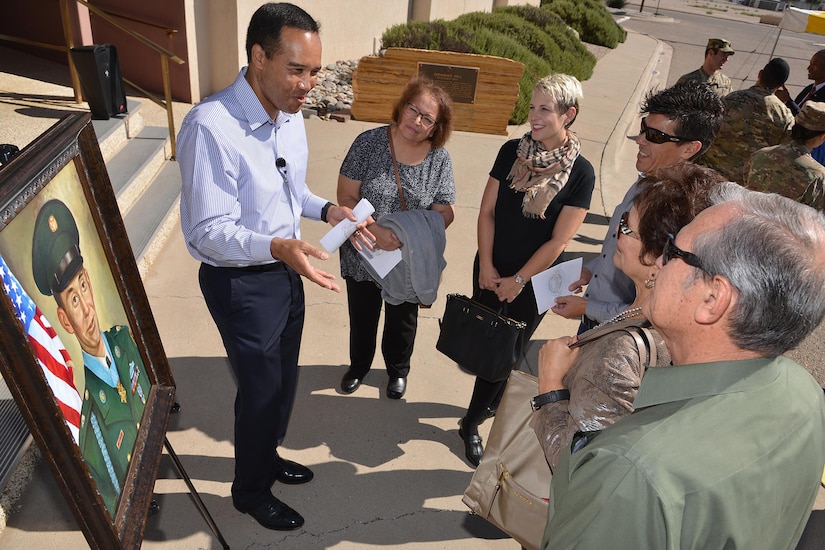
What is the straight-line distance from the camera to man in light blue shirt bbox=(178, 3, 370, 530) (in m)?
2.25

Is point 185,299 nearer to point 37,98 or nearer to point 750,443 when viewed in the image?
point 37,98

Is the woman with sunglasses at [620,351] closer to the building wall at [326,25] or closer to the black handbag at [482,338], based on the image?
the black handbag at [482,338]

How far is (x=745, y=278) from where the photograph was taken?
1.23m

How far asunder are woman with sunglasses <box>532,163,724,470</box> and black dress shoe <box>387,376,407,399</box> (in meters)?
1.93

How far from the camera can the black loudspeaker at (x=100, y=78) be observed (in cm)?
558

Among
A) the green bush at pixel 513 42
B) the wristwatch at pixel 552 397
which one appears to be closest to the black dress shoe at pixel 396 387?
the wristwatch at pixel 552 397

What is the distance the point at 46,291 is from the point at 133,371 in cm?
60

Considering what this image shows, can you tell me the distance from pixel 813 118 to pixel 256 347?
14.8 feet

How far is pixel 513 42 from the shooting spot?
37.5 feet

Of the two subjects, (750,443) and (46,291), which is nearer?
(750,443)

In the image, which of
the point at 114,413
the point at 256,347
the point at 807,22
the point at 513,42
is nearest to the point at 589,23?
the point at 807,22

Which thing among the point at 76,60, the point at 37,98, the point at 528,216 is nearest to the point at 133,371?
the point at 528,216

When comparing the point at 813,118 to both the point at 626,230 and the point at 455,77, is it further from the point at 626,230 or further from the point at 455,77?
the point at 455,77

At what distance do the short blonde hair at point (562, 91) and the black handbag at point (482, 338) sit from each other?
1.13 m
